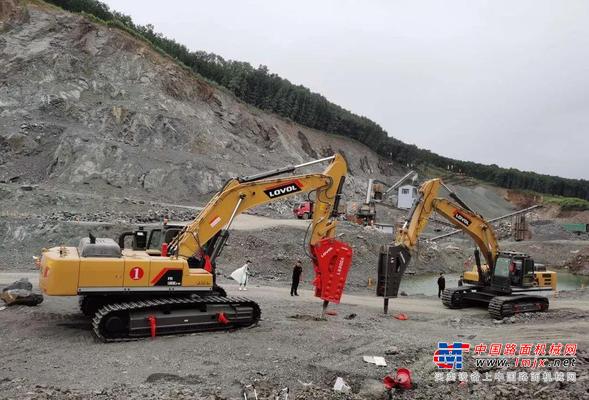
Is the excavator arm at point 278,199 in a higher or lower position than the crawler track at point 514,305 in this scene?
higher

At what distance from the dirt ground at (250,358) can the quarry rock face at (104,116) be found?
883 inches

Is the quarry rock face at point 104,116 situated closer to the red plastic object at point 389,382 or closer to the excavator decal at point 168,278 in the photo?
the excavator decal at point 168,278

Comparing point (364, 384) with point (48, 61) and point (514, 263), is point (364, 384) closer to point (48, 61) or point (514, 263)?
point (514, 263)

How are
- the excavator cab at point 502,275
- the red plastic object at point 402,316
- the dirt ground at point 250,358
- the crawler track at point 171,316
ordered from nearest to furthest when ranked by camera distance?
the dirt ground at point 250,358 < the crawler track at point 171,316 < the red plastic object at point 402,316 < the excavator cab at point 502,275

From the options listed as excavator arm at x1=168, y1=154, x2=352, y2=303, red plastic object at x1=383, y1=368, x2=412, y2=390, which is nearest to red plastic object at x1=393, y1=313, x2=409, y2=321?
excavator arm at x1=168, y1=154, x2=352, y2=303

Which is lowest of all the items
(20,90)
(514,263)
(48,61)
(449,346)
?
(449,346)

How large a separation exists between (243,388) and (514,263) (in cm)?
1218

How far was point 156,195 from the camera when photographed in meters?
33.6

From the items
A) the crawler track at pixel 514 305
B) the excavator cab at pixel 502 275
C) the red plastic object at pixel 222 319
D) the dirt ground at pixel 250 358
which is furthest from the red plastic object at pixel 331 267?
the excavator cab at pixel 502 275

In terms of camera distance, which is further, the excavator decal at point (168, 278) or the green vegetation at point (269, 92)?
the green vegetation at point (269, 92)

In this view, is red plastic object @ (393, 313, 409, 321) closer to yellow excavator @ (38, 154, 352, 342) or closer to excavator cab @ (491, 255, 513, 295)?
yellow excavator @ (38, 154, 352, 342)

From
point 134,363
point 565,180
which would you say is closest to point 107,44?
point 134,363

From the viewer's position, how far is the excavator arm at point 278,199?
419 inches

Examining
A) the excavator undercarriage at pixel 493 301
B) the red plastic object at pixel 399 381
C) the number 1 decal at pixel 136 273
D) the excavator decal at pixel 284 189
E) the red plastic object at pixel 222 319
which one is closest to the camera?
the red plastic object at pixel 399 381
